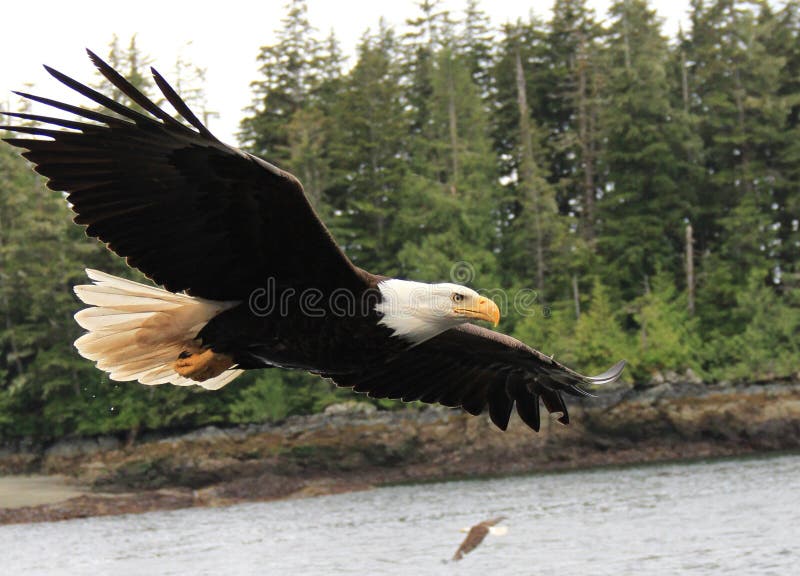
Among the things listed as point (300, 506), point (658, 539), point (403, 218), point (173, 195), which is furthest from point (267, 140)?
point (173, 195)

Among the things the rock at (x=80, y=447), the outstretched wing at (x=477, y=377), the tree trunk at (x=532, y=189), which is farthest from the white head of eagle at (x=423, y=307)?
the tree trunk at (x=532, y=189)

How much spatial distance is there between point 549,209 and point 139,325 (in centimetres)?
2908

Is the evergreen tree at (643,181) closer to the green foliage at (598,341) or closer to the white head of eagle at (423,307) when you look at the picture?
the green foliage at (598,341)

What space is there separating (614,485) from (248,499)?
909 centimetres

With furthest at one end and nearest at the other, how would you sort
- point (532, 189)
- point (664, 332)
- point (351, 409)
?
1. point (532, 189)
2. point (664, 332)
3. point (351, 409)

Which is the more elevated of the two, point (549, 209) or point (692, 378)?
point (549, 209)

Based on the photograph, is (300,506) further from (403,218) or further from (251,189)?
(251,189)

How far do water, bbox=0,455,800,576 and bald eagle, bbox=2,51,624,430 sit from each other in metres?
10.6

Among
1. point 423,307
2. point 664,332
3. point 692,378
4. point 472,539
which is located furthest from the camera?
point 664,332

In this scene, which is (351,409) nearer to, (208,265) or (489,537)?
(489,537)

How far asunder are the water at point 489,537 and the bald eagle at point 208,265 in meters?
10.6

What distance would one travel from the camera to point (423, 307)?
17.0 feet

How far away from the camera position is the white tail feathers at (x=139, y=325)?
5680mm

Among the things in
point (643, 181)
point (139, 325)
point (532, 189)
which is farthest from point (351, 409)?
point (139, 325)
